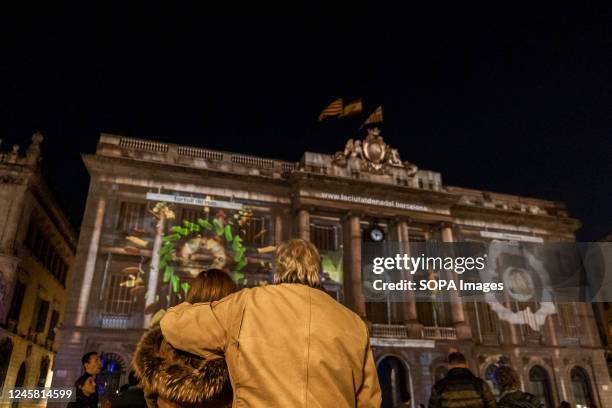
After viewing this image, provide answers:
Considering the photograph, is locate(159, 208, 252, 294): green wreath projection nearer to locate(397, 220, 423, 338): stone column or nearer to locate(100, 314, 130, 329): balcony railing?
locate(100, 314, 130, 329): balcony railing

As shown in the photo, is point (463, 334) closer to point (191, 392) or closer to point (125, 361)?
point (125, 361)

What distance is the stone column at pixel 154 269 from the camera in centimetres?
2017

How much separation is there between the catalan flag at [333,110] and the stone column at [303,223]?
587 cm

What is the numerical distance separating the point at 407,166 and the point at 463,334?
1006 cm

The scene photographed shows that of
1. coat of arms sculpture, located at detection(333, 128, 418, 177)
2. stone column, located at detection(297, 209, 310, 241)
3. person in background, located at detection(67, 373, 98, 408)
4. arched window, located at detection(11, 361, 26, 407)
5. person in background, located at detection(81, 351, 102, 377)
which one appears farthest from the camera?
coat of arms sculpture, located at detection(333, 128, 418, 177)

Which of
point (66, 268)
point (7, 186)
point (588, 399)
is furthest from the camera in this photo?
point (66, 268)

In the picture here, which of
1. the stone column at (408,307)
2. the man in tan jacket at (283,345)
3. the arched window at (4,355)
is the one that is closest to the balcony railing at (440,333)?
the stone column at (408,307)

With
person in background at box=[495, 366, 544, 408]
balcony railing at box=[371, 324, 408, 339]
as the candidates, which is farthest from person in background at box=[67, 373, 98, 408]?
balcony railing at box=[371, 324, 408, 339]

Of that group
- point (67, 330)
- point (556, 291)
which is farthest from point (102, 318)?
point (556, 291)

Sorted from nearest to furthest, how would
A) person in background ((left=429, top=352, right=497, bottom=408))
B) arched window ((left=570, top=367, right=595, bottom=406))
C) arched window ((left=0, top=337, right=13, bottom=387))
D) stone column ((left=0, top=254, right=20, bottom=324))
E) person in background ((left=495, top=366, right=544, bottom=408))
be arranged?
person in background ((left=429, top=352, right=497, bottom=408))
person in background ((left=495, top=366, right=544, bottom=408))
stone column ((left=0, top=254, right=20, bottom=324))
arched window ((left=0, top=337, right=13, bottom=387))
arched window ((left=570, top=367, right=595, bottom=406))

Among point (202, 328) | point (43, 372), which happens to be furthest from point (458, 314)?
point (43, 372)

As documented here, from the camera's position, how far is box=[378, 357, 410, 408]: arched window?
22.5 m

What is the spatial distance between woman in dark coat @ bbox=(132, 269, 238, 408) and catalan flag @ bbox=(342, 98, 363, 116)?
→ 24002 mm

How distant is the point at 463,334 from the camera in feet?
77.0
